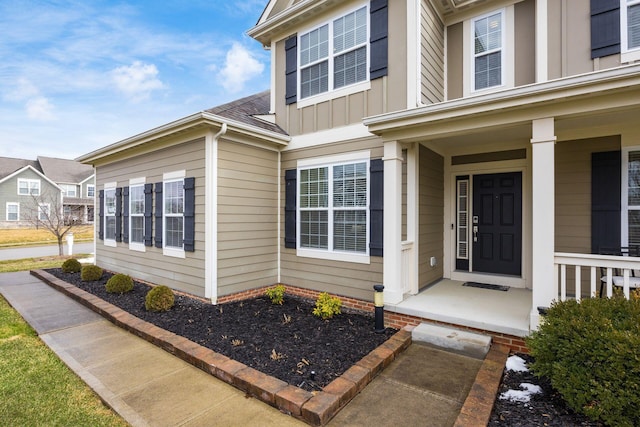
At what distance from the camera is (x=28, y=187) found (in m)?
26.7

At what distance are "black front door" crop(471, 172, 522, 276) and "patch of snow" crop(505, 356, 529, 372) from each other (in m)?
2.55

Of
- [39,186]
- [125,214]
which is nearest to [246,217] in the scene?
[125,214]

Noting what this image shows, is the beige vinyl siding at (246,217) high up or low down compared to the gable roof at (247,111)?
down

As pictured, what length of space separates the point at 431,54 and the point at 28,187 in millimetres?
34276

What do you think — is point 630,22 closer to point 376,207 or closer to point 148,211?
point 376,207

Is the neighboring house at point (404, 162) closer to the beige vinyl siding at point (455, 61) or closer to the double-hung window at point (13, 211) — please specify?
the beige vinyl siding at point (455, 61)

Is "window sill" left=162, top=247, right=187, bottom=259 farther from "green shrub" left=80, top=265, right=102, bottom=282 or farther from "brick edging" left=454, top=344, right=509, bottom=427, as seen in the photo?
"brick edging" left=454, top=344, right=509, bottom=427

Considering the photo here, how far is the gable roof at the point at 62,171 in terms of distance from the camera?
95.1 ft

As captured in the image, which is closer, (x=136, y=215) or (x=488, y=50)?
(x=488, y=50)

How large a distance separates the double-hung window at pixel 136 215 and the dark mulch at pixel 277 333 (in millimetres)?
1464

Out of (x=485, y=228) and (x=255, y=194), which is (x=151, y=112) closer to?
(x=255, y=194)

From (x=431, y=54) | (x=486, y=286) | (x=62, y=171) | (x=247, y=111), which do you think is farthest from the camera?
(x=62, y=171)

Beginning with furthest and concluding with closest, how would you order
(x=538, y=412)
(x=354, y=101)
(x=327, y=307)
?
1. (x=354, y=101)
2. (x=327, y=307)
3. (x=538, y=412)

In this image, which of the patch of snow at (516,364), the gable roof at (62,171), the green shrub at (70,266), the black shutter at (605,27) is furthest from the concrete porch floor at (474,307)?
the gable roof at (62,171)
